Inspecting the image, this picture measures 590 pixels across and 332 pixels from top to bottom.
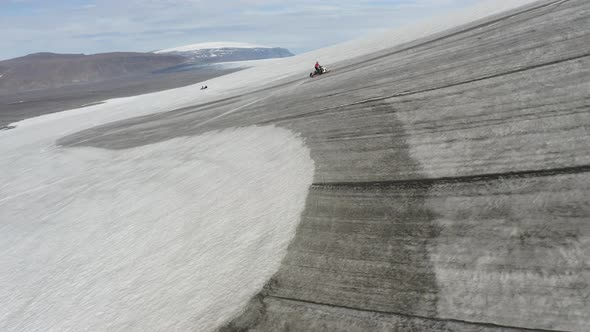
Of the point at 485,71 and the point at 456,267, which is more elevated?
the point at 485,71

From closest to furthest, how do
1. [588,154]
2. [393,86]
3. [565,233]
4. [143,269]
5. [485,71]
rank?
[565,233], [588,154], [143,269], [485,71], [393,86]

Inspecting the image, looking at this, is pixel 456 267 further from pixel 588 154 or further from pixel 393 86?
pixel 393 86

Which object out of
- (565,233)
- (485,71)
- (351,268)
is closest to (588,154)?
(565,233)

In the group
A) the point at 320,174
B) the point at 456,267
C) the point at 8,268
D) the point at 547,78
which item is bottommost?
the point at 8,268
